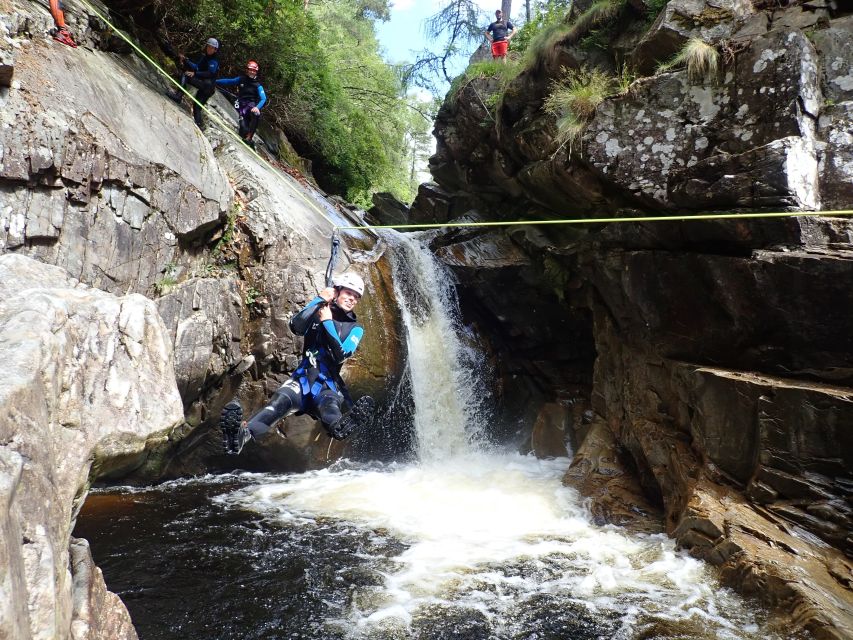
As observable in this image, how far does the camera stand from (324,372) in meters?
5.86

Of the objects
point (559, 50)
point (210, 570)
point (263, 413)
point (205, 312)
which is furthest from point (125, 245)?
point (559, 50)

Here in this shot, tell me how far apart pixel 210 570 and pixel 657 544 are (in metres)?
5.20

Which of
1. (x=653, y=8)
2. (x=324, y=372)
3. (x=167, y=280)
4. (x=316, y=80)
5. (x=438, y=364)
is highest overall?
(x=316, y=80)

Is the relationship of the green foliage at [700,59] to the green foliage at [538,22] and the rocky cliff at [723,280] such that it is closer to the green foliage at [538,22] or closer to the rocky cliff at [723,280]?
the rocky cliff at [723,280]

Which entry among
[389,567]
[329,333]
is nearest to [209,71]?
[329,333]

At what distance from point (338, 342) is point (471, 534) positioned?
3.38m

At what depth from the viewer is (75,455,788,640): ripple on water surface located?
499 cm

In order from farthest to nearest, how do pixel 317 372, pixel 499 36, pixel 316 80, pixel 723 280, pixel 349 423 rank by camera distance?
pixel 316 80 → pixel 499 36 → pixel 723 280 → pixel 317 372 → pixel 349 423

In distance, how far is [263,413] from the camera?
5539 millimetres

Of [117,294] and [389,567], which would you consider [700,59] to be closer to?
[389,567]

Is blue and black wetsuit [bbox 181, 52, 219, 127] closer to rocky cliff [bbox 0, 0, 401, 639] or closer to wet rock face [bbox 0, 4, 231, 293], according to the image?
rocky cliff [bbox 0, 0, 401, 639]

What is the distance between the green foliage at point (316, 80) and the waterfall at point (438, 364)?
19.9 ft

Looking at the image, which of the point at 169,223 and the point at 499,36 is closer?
the point at 169,223

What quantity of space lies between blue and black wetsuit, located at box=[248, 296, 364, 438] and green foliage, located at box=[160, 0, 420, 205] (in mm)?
9426
